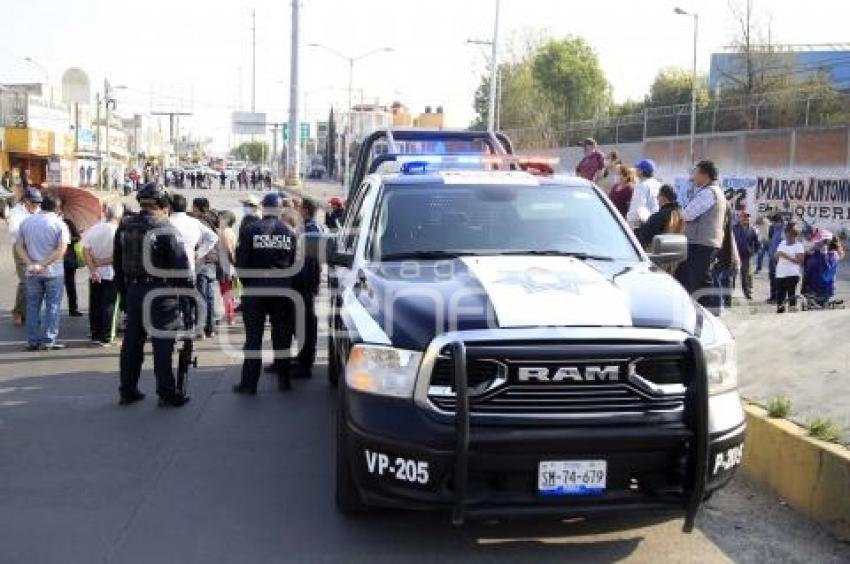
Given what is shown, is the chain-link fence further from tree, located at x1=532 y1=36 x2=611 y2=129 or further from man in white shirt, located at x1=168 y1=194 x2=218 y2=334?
man in white shirt, located at x1=168 y1=194 x2=218 y2=334

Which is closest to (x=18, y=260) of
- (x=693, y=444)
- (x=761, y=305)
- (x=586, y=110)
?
(x=693, y=444)

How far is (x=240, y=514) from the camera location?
5.26 meters

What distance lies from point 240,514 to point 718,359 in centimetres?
277

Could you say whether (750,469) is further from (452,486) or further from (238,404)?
(238,404)

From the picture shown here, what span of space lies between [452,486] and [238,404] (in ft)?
13.7

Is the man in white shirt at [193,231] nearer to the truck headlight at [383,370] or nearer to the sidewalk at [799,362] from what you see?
the truck headlight at [383,370]

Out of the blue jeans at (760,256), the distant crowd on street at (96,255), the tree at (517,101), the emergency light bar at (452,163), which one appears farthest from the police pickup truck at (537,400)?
the tree at (517,101)

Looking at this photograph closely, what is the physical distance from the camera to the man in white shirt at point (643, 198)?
10297 mm

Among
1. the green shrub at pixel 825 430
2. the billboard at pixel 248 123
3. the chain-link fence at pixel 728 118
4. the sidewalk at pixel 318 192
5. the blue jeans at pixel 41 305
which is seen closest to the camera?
the green shrub at pixel 825 430

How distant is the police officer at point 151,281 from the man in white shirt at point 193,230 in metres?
2.04

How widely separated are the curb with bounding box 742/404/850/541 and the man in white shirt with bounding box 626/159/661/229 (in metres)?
4.38

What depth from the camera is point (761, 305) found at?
1606 centimetres

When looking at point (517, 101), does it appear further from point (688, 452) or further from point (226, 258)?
point (688, 452)

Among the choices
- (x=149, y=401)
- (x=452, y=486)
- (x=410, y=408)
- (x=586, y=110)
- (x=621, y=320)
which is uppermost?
(x=586, y=110)
